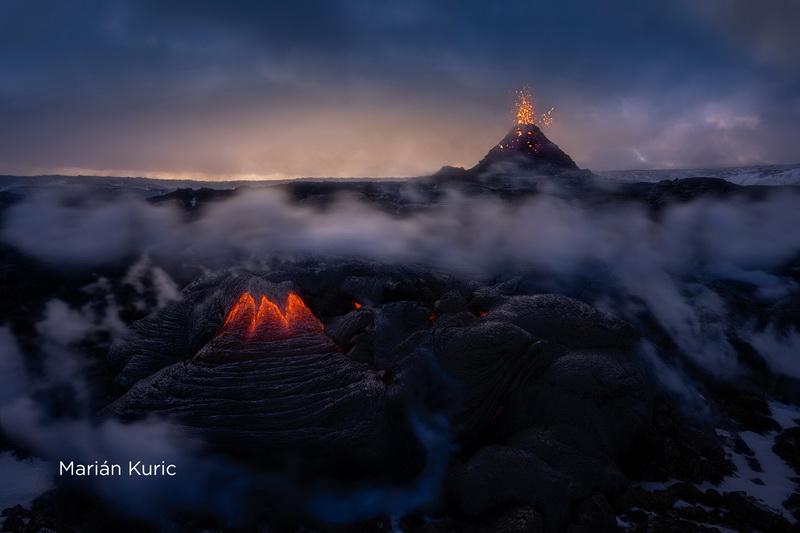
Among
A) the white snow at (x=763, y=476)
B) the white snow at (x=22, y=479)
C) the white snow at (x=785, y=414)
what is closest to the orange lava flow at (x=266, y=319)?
the white snow at (x=22, y=479)

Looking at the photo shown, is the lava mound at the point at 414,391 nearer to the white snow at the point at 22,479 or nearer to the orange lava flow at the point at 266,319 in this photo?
the orange lava flow at the point at 266,319

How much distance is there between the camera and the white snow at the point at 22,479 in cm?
654

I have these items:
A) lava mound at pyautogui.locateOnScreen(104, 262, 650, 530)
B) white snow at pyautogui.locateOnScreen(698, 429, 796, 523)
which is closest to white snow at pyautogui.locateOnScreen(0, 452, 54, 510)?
lava mound at pyautogui.locateOnScreen(104, 262, 650, 530)

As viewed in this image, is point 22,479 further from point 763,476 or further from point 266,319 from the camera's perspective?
point 763,476

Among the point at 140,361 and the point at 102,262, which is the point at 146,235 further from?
the point at 140,361

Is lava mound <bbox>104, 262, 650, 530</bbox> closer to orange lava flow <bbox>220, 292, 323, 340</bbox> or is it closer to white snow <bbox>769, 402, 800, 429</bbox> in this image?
orange lava flow <bbox>220, 292, 323, 340</bbox>

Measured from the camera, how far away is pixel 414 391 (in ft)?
25.0

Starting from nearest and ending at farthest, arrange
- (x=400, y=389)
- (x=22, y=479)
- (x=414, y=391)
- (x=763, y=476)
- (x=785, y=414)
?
(x=22, y=479)
(x=763, y=476)
(x=400, y=389)
(x=414, y=391)
(x=785, y=414)

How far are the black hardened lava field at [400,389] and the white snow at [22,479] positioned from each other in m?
0.08

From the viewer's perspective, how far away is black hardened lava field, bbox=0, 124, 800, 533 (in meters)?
6.18

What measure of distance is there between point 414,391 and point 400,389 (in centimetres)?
30

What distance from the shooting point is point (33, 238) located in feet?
58.9

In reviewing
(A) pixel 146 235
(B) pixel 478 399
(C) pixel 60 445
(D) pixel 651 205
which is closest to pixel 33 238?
(A) pixel 146 235

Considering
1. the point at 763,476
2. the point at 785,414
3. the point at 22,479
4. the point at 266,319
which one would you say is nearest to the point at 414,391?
the point at 266,319
